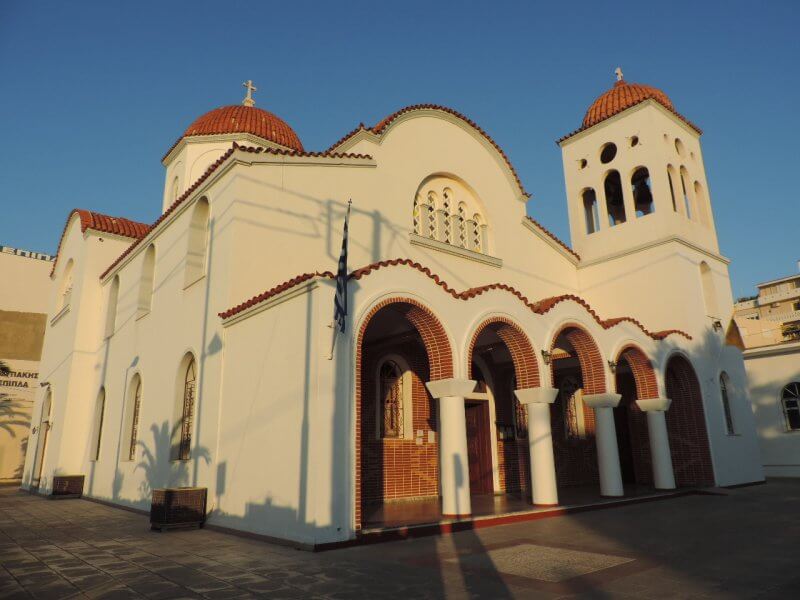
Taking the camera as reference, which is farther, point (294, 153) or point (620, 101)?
point (620, 101)

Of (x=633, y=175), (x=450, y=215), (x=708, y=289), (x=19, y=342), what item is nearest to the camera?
(x=450, y=215)

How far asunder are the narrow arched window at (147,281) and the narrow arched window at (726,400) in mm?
15904

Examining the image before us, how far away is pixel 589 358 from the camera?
498 inches

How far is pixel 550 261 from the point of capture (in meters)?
16.7

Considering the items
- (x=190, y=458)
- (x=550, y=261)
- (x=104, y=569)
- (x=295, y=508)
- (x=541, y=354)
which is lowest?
(x=104, y=569)

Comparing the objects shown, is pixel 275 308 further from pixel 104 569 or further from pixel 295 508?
pixel 104 569

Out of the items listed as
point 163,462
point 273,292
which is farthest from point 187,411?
point 273,292

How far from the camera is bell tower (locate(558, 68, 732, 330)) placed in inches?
628

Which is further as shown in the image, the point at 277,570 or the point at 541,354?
the point at 541,354

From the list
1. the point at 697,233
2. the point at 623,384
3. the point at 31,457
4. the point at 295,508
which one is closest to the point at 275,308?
the point at 295,508

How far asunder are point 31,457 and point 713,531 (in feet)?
68.1

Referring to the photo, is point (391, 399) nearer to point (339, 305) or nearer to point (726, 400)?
point (339, 305)

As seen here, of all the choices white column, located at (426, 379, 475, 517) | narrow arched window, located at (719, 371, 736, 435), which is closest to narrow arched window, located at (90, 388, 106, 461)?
white column, located at (426, 379, 475, 517)

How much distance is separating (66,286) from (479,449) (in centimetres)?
1615
